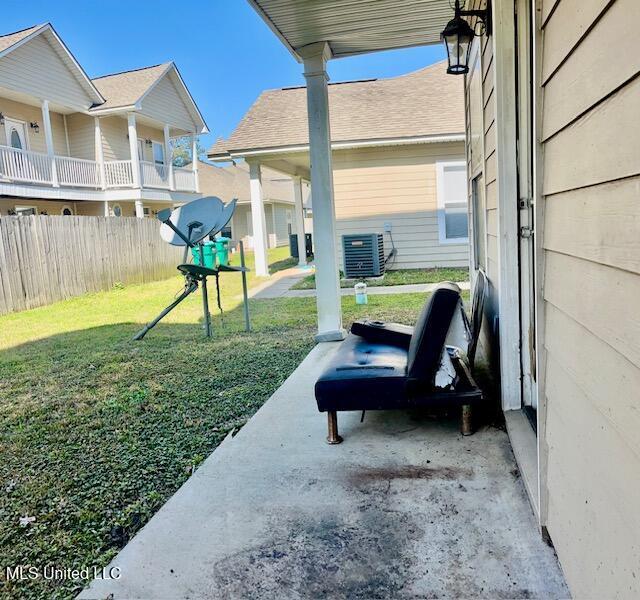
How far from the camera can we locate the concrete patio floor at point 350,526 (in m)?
1.93

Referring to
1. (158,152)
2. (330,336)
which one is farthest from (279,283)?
(158,152)

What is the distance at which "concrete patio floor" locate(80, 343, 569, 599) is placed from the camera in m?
1.93

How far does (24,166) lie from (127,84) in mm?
5499

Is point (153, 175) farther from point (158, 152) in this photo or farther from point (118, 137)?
point (158, 152)

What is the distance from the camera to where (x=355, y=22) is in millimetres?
4930

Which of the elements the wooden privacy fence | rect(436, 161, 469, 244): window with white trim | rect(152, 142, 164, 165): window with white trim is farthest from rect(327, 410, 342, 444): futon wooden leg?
rect(152, 142, 164, 165): window with white trim

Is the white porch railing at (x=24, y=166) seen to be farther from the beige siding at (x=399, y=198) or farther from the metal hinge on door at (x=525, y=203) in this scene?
the metal hinge on door at (x=525, y=203)

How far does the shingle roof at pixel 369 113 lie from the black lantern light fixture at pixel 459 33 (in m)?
7.16

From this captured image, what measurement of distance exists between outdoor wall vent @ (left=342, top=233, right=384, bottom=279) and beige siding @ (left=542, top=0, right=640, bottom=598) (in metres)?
9.08

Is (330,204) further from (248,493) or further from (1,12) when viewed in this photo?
(1,12)

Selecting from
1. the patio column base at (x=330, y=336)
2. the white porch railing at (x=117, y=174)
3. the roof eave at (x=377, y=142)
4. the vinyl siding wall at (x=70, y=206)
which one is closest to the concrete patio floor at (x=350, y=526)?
the patio column base at (x=330, y=336)

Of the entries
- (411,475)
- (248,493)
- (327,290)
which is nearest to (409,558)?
(411,475)

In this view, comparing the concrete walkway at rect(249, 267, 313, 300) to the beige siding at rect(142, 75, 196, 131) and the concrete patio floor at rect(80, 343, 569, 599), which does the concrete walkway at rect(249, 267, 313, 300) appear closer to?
the concrete patio floor at rect(80, 343, 569, 599)

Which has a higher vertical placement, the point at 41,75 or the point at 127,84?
the point at 127,84
